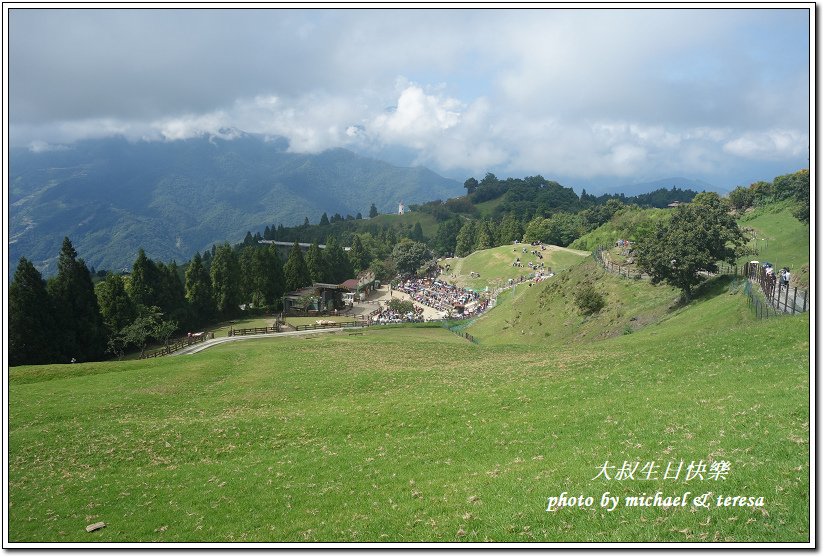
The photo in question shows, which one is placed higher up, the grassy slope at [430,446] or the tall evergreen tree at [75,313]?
the tall evergreen tree at [75,313]

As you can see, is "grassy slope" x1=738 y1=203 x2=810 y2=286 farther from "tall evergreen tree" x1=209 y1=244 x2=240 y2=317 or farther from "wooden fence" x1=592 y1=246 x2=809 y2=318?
"tall evergreen tree" x1=209 y1=244 x2=240 y2=317

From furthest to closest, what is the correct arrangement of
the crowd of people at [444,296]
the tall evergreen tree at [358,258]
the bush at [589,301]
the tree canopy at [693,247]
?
the tall evergreen tree at [358,258] < the crowd of people at [444,296] < the bush at [589,301] < the tree canopy at [693,247]

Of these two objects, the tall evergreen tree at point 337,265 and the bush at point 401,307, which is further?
the tall evergreen tree at point 337,265

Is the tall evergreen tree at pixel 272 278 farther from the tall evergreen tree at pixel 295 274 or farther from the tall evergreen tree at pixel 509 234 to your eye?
the tall evergreen tree at pixel 509 234

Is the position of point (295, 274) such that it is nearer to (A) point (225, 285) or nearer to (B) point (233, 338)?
(A) point (225, 285)

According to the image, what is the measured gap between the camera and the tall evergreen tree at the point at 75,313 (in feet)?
150

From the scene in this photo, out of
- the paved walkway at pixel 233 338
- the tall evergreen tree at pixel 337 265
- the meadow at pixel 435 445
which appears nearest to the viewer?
the meadow at pixel 435 445

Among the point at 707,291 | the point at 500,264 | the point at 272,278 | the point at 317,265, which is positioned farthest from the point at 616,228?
the point at 707,291

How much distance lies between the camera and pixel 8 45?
1447 centimetres

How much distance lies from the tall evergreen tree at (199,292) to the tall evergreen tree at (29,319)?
90.9 ft

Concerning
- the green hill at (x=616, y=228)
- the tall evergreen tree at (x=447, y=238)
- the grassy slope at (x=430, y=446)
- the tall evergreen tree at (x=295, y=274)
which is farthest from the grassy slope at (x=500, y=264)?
the grassy slope at (x=430, y=446)

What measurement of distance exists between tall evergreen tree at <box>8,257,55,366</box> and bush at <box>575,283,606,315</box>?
48.6 meters

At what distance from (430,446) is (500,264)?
11056cm
